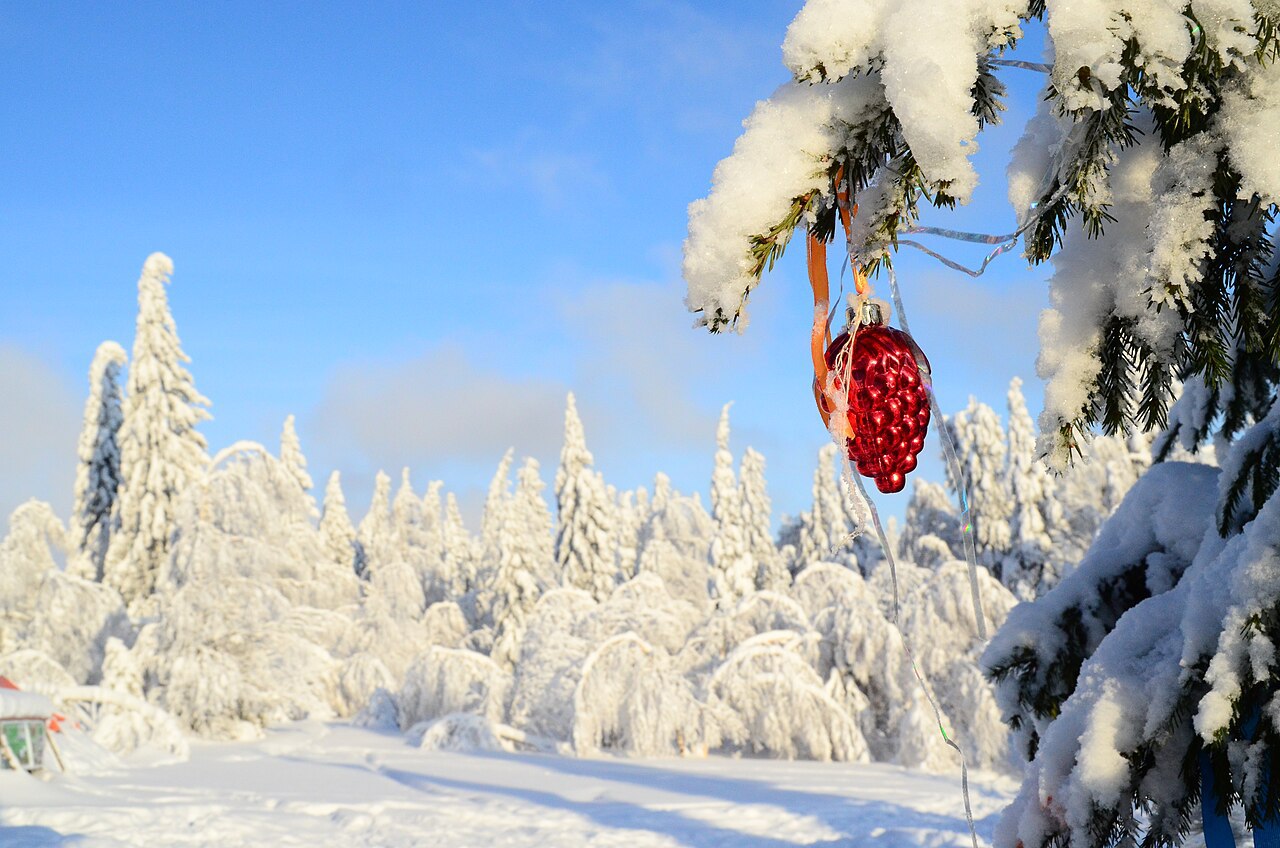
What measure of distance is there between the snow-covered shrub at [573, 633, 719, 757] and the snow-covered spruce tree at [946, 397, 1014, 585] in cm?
1310

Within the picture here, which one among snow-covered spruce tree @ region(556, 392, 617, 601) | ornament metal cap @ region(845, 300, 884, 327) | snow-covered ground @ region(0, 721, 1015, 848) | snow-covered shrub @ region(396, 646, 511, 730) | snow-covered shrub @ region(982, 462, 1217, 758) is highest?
snow-covered spruce tree @ region(556, 392, 617, 601)

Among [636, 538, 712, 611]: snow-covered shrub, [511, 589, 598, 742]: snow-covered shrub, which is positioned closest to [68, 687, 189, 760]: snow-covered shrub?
[511, 589, 598, 742]: snow-covered shrub

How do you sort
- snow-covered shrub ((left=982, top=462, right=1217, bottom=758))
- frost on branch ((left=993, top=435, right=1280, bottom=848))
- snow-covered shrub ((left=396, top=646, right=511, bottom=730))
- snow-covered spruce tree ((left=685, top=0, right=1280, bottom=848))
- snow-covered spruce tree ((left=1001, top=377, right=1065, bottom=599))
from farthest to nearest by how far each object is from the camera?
snow-covered spruce tree ((left=1001, top=377, right=1065, bottom=599)) < snow-covered shrub ((left=396, top=646, right=511, bottom=730)) < snow-covered shrub ((left=982, top=462, right=1217, bottom=758)) < frost on branch ((left=993, top=435, right=1280, bottom=848)) < snow-covered spruce tree ((left=685, top=0, right=1280, bottom=848))

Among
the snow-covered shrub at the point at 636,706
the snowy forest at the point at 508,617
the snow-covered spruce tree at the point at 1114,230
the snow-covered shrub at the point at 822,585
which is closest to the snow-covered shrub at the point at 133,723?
the snowy forest at the point at 508,617

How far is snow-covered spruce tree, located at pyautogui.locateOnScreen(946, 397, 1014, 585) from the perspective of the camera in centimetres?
2698

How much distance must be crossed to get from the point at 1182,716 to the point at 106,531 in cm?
2772

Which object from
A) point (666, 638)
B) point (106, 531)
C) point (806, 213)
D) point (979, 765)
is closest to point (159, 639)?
point (106, 531)

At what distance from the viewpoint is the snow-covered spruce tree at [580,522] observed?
2972 centimetres

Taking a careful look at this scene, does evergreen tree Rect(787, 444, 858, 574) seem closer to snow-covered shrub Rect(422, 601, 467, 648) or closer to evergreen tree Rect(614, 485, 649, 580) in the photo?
evergreen tree Rect(614, 485, 649, 580)

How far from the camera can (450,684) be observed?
19.8 m

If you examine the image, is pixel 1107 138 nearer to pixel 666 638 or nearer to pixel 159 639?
pixel 666 638

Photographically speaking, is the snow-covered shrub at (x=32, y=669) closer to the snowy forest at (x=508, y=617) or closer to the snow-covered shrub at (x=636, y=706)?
the snowy forest at (x=508, y=617)

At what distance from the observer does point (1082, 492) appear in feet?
80.9

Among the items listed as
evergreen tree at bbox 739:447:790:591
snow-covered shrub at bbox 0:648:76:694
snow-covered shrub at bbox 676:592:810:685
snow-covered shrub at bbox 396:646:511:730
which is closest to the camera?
snow-covered shrub at bbox 676:592:810:685
